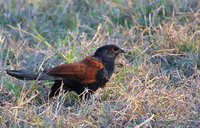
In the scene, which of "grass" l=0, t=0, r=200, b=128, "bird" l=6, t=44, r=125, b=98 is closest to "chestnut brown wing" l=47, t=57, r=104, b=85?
"bird" l=6, t=44, r=125, b=98

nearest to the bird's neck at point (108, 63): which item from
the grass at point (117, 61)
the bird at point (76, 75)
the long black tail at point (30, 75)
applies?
the bird at point (76, 75)

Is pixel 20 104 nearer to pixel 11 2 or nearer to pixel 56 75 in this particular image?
pixel 56 75

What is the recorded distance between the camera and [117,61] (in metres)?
5.44

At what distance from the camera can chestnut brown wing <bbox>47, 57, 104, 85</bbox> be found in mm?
4598

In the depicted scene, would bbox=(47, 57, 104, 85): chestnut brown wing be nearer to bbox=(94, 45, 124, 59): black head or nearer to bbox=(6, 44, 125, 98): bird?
bbox=(6, 44, 125, 98): bird

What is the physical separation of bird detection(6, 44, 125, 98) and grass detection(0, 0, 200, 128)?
0.31 ft

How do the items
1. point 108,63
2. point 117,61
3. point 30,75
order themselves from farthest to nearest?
point 117,61, point 108,63, point 30,75

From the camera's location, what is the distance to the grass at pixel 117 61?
417cm

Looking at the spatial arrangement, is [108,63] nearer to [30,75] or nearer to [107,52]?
[107,52]

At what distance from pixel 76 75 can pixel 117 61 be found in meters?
0.89

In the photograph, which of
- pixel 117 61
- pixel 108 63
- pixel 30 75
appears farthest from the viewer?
pixel 117 61

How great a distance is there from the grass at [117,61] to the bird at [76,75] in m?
0.09

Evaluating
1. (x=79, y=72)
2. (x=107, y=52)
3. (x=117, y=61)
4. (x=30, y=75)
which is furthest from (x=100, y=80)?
(x=117, y=61)

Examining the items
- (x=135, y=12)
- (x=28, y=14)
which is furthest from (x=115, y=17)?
(x=28, y=14)
